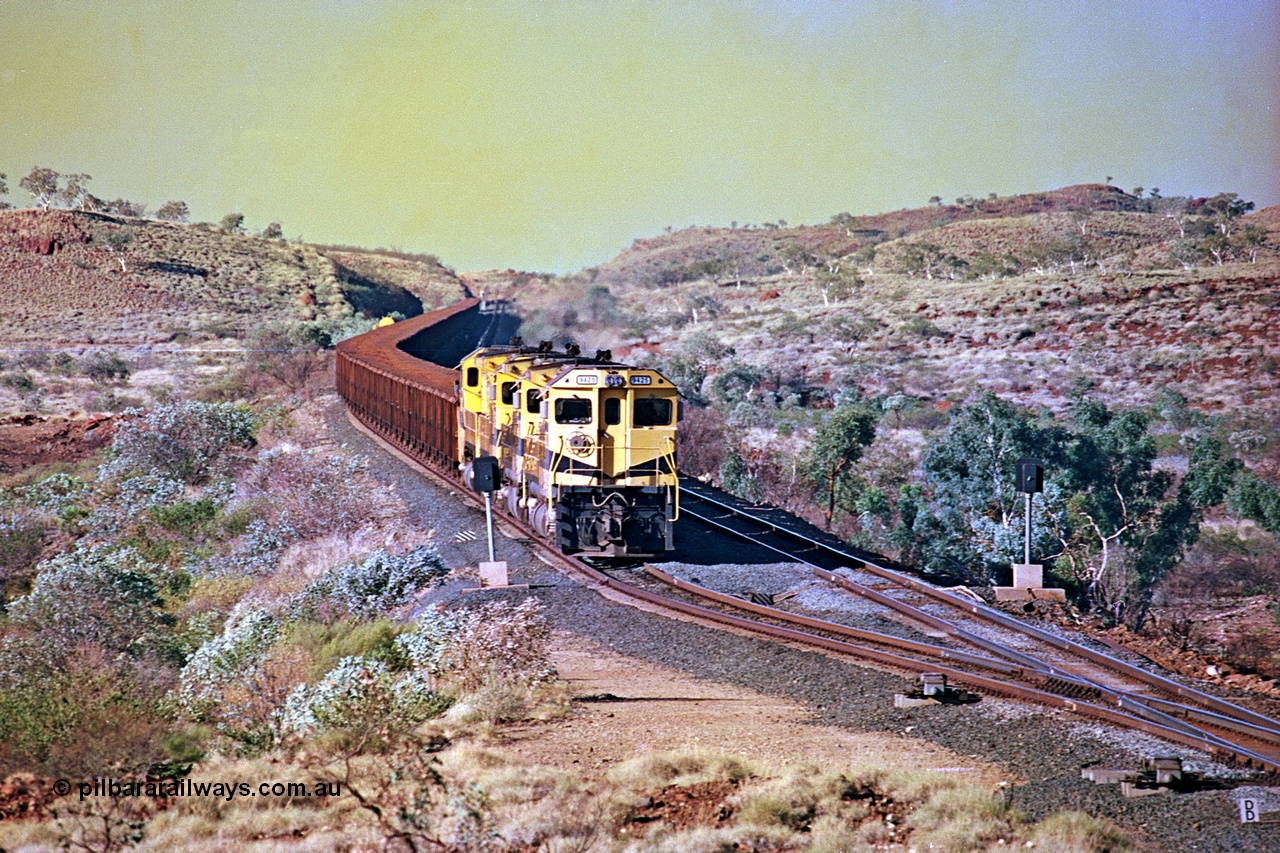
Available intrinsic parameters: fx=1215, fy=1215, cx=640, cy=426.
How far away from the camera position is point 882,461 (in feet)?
107

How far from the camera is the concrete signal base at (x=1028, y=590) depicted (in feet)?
57.7

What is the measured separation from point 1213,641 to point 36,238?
3365 inches

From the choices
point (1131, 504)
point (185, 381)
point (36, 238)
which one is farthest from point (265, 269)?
point (1131, 504)

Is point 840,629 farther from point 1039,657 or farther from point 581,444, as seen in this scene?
point 581,444

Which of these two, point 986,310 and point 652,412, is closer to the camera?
point 652,412

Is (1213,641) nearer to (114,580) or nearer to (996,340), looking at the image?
(114,580)

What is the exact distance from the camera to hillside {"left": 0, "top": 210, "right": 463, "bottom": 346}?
2936 inches

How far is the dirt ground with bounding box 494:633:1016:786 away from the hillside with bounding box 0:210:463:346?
6332 cm

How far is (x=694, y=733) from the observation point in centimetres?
1196

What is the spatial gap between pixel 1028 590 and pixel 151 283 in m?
78.2

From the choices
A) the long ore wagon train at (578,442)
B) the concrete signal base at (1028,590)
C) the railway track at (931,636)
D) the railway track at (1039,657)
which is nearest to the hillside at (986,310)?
the railway track at (931,636)

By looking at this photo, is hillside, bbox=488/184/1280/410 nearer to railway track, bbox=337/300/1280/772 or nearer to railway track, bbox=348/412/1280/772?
railway track, bbox=337/300/1280/772

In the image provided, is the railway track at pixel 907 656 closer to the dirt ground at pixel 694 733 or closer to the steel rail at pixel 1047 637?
the steel rail at pixel 1047 637

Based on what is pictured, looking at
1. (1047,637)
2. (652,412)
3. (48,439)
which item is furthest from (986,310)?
(1047,637)
